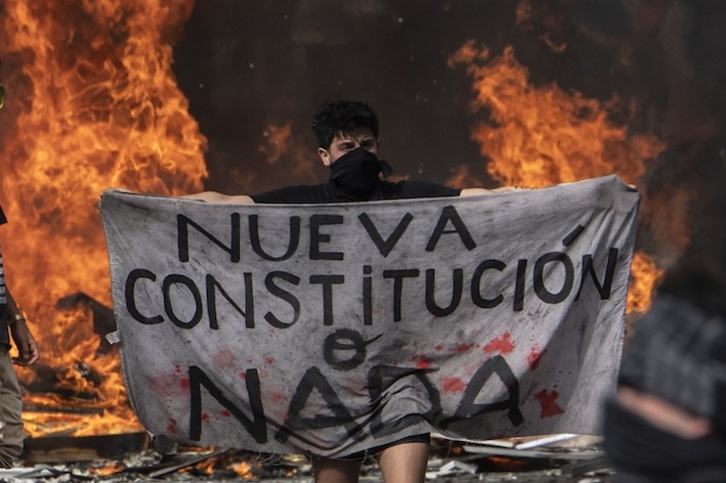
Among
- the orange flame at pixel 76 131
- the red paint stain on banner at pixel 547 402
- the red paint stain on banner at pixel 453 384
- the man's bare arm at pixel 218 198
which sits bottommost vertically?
the red paint stain on banner at pixel 547 402

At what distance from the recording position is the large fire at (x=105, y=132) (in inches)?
450

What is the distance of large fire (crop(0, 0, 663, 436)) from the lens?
37.5ft

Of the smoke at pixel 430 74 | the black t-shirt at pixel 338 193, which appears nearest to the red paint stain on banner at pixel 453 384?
the black t-shirt at pixel 338 193

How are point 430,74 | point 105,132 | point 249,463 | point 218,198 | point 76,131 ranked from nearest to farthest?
point 218,198, point 249,463, point 76,131, point 105,132, point 430,74

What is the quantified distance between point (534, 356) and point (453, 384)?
355mm

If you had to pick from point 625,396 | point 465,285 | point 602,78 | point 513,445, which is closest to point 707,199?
point 602,78

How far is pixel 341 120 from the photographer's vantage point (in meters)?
5.11

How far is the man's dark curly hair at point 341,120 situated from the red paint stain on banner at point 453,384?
109 centimetres

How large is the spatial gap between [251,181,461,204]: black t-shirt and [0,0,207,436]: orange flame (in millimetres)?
6431

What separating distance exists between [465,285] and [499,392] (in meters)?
0.46

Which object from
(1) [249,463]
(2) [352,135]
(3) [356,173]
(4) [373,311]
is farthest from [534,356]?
(1) [249,463]

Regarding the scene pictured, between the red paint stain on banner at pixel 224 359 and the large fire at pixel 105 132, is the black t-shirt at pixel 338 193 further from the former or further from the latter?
the large fire at pixel 105 132

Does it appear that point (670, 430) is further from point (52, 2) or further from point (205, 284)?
point (52, 2)

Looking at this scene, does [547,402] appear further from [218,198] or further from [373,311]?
[218,198]
